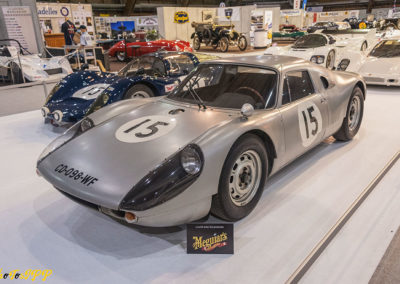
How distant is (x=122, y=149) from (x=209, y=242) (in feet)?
2.69

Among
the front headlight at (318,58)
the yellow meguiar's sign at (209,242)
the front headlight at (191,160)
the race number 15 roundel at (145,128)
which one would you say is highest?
the race number 15 roundel at (145,128)

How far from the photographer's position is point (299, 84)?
2.88 m

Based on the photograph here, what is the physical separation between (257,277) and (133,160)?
3.26ft

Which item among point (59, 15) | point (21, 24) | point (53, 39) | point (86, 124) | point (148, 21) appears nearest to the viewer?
point (86, 124)

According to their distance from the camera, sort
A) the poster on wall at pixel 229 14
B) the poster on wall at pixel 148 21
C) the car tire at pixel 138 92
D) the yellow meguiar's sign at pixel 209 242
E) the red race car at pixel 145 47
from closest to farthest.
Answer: the yellow meguiar's sign at pixel 209 242, the car tire at pixel 138 92, the red race car at pixel 145 47, the poster on wall at pixel 229 14, the poster on wall at pixel 148 21

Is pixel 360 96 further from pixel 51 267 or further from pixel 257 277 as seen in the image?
pixel 51 267

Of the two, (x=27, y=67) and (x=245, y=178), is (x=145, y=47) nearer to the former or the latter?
(x=27, y=67)

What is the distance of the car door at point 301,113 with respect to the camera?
2568 mm

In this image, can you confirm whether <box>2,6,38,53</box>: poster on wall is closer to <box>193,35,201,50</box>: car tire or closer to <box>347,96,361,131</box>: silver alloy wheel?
<box>193,35,201,50</box>: car tire

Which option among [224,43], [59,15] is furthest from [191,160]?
[59,15]

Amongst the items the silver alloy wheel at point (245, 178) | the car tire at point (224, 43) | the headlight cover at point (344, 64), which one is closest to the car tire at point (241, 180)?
the silver alloy wheel at point (245, 178)

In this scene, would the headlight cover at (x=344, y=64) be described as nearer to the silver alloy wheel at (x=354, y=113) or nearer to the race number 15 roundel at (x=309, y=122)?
the silver alloy wheel at (x=354, y=113)

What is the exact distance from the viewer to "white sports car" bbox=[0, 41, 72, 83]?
23.7ft

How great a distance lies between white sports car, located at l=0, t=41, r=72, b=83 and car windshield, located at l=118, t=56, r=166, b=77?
10.5 ft
